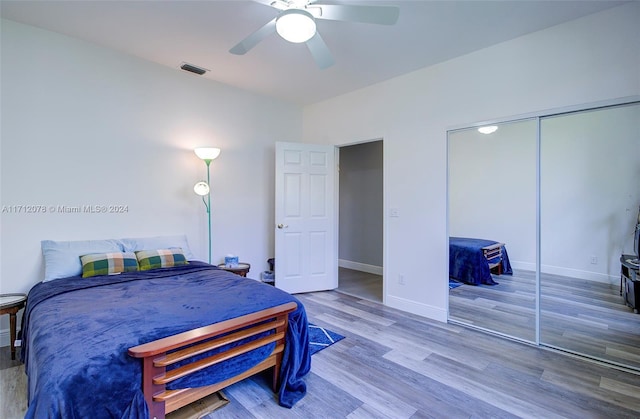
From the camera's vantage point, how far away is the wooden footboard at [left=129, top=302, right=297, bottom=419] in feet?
4.86

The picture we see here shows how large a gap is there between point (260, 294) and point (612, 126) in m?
3.07

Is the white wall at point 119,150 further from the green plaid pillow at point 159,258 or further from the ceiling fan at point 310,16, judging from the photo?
the ceiling fan at point 310,16

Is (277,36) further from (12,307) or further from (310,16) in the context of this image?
(12,307)

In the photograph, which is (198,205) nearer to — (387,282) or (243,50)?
(243,50)

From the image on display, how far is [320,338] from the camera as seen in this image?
109 inches

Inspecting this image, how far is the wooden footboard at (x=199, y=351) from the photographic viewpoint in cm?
148

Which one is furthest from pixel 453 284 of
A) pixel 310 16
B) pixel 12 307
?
pixel 12 307

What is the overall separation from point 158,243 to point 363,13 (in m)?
2.92

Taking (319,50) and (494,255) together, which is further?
(494,255)

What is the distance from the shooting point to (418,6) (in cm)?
230

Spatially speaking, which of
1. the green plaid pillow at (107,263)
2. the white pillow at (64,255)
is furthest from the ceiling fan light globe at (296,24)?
the white pillow at (64,255)

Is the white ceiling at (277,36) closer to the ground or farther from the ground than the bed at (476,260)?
farther from the ground

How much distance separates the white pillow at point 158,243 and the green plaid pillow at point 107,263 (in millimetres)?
241

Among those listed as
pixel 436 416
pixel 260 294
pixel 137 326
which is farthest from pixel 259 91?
pixel 436 416
